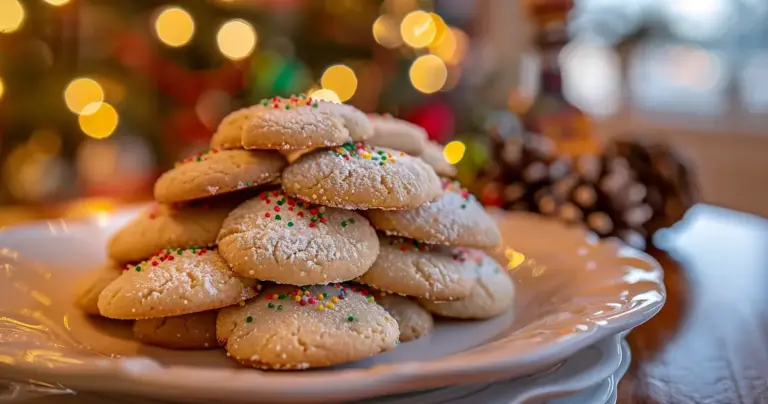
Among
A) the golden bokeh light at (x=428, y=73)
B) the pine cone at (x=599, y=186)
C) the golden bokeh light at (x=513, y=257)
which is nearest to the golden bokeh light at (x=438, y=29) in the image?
the golden bokeh light at (x=428, y=73)

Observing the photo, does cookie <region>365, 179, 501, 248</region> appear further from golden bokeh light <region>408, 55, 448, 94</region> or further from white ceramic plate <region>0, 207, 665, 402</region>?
golden bokeh light <region>408, 55, 448, 94</region>

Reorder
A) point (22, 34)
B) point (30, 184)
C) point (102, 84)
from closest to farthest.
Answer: point (22, 34) → point (102, 84) → point (30, 184)

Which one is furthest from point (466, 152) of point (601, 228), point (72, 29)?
point (72, 29)

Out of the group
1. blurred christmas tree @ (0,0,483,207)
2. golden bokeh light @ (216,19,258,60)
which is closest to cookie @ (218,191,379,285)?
blurred christmas tree @ (0,0,483,207)

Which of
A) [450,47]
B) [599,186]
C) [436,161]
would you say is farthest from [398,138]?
[450,47]

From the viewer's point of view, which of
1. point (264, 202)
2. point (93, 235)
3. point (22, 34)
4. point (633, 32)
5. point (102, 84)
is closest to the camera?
point (264, 202)

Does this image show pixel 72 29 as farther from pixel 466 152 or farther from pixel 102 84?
pixel 466 152

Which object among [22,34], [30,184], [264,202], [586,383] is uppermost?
[22,34]
